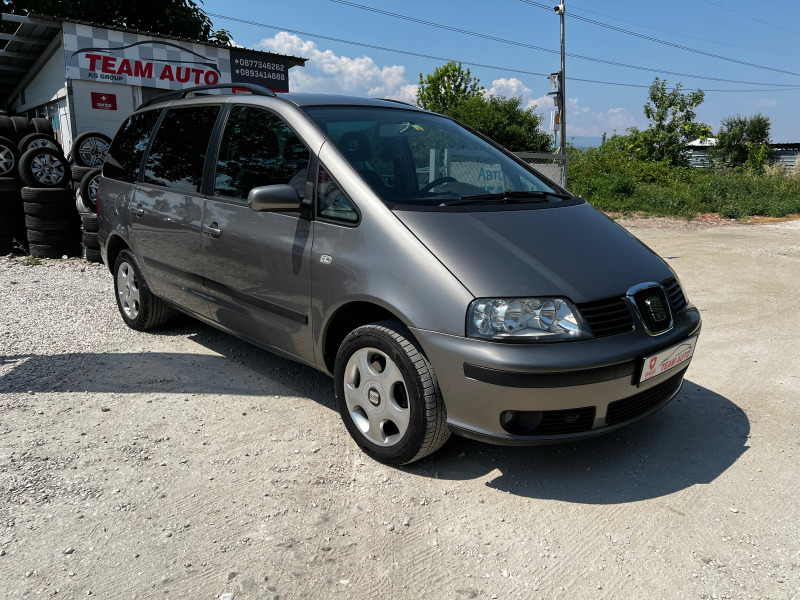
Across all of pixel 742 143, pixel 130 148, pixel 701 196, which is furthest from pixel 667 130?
pixel 130 148

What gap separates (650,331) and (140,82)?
12311 mm

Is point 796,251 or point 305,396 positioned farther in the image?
point 796,251

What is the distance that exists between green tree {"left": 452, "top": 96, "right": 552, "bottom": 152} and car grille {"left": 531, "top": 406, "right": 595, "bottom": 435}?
37773mm

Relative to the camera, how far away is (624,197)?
18281 millimetres

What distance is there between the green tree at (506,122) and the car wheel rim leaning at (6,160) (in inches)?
1266

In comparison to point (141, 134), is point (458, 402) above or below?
below

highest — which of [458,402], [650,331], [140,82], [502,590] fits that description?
[140,82]

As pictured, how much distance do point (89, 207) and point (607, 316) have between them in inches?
295

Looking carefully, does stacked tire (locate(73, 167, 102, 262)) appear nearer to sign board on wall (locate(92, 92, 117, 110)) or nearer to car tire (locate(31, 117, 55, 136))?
sign board on wall (locate(92, 92, 117, 110))

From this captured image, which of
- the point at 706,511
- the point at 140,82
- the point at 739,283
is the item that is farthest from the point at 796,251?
the point at 140,82

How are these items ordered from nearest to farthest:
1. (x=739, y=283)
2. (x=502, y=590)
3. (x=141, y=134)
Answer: (x=502, y=590) → (x=141, y=134) → (x=739, y=283)

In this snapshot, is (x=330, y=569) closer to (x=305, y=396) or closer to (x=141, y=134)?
(x=305, y=396)

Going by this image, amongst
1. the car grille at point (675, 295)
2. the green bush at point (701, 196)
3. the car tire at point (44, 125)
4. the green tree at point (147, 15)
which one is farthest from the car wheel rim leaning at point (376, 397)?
the green tree at point (147, 15)

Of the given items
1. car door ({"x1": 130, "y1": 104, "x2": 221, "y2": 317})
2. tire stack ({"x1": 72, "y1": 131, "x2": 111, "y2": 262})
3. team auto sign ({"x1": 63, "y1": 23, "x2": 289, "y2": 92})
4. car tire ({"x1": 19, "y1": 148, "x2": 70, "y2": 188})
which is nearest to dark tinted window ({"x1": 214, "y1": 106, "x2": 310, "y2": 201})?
car door ({"x1": 130, "y1": 104, "x2": 221, "y2": 317})
